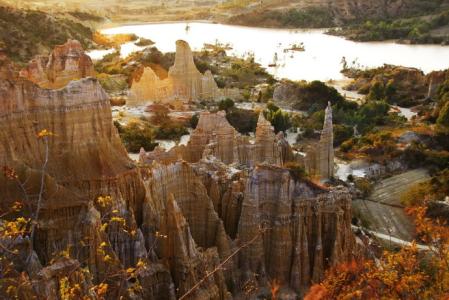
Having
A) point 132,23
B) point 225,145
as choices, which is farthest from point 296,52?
point 225,145

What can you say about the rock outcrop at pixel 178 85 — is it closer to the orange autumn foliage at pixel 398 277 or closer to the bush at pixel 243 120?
the bush at pixel 243 120

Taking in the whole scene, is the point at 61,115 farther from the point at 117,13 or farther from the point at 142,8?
the point at 142,8

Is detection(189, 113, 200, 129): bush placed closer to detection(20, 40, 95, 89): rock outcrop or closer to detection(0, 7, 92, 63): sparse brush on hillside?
detection(20, 40, 95, 89): rock outcrop

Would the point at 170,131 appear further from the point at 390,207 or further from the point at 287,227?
the point at 287,227

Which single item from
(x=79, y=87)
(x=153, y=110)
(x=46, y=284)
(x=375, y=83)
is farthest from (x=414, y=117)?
(x=46, y=284)

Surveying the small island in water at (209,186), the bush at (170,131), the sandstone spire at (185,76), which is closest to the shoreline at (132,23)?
the small island in water at (209,186)

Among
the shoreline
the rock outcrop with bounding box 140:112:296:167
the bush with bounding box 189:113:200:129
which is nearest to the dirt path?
the rock outcrop with bounding box 140:112:296:167
